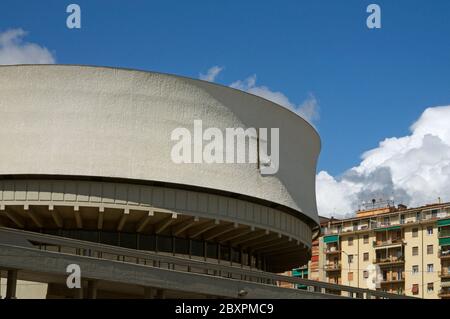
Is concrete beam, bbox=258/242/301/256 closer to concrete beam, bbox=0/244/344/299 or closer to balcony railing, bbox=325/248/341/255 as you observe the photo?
concrete beam, bbox=0/244/344/299

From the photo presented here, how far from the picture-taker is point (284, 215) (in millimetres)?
32250

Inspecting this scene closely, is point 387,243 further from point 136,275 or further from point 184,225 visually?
point 136,275

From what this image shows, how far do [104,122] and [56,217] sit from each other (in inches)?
140

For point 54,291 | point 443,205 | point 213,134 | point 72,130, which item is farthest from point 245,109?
point 443,205

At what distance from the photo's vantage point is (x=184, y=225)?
29672mm

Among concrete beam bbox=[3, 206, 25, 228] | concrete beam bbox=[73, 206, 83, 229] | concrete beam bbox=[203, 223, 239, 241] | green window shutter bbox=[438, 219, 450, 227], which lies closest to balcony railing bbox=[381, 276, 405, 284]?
green window shutter bbox=[438, 219, 450, 227]

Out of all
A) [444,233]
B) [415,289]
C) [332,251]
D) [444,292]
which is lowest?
[444,292]

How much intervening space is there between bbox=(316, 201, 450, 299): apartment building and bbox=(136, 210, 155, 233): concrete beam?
54.3 m

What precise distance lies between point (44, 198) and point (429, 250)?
59.7m

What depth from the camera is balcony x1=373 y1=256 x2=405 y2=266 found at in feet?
273

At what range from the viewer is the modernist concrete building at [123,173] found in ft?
91.0

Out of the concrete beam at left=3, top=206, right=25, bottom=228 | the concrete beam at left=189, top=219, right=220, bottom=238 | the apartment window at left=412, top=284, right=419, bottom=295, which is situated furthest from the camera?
the apartment window at left=412, top=284, right=419, bottom=295

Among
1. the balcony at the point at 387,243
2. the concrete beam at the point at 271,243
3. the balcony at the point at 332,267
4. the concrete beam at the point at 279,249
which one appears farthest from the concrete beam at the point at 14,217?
the balcony at the point at 332,267

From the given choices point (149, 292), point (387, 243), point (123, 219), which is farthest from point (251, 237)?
point (387, 243)
